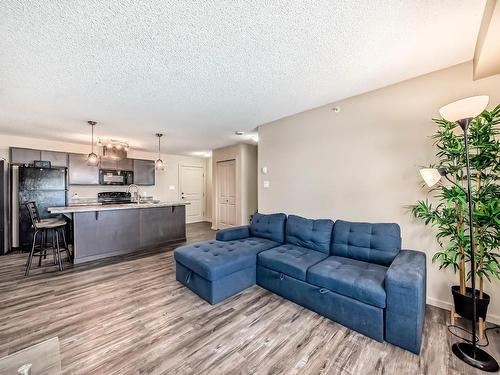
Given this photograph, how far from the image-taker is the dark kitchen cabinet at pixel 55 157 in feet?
15.3

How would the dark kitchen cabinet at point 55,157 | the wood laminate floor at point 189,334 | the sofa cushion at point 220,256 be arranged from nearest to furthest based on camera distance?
the wood laminate floor at point 189,334 → the sofa cushion at point 220,256 → the dark kitchen cabinet at point 55,157

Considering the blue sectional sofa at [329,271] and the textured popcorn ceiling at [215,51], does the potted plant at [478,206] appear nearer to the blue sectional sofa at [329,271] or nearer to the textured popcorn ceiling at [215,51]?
the blue sectional sofa at [329,271]

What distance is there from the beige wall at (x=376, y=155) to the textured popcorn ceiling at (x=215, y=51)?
253 millimetres

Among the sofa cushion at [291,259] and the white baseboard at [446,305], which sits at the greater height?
the sofa cushion at [291,259]

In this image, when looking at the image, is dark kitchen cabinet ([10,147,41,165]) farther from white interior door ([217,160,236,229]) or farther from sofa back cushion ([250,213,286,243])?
sofa back cushion ([250,213,286,243])

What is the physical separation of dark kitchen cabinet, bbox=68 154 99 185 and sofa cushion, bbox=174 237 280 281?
4123 mm

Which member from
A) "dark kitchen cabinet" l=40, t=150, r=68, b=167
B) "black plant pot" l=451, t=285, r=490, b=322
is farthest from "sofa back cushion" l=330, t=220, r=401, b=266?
"dark kitchen cabinet" l=40, t=150, r=68, b=167

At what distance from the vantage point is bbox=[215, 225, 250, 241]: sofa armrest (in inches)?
130

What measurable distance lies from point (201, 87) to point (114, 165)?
4.46m

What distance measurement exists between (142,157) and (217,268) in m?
5.64

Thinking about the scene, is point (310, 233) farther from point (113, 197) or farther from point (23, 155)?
point (23, 155)

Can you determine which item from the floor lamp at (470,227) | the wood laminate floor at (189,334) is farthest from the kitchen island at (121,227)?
the floor lamp at (470,227)

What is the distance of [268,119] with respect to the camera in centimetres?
379

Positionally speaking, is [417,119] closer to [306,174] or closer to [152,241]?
[306,174]
